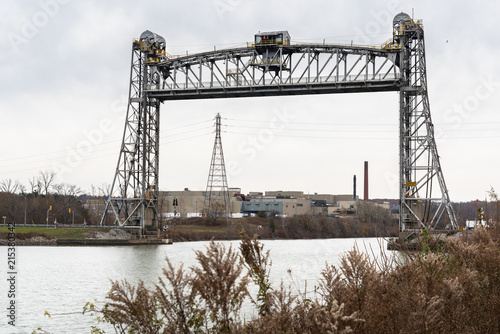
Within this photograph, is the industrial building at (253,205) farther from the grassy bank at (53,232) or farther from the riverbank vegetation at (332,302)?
the riverbank vegetation at (332,302)

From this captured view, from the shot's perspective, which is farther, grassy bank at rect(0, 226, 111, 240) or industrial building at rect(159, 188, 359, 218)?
industrial building at rect(159, 188, 359, 218)

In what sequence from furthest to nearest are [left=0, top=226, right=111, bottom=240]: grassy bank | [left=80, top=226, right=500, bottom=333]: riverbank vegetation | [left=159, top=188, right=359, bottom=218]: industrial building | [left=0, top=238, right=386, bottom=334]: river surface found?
[left=159, top=188, right=359, bottom=218]: industrial building, [left=0, top=226, right=111, bottom=240]: grassy bank, [left=0, top=238, right=386, bottom=334]: river surface, [left=80, top=226, right=500, bottom=333]: riverbank vegetation

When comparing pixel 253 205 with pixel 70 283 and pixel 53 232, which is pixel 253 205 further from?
pixel 70 283

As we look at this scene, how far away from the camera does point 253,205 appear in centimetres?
12756

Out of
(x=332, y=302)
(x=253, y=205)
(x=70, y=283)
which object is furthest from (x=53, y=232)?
(x=253, y=205)

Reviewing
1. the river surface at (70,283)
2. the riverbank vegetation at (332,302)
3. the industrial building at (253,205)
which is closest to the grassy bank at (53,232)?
the river surface at (70,283)

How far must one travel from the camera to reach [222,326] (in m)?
6.08

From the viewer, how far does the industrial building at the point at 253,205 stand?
122 metres

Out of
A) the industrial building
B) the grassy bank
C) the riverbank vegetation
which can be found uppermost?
the industrial building

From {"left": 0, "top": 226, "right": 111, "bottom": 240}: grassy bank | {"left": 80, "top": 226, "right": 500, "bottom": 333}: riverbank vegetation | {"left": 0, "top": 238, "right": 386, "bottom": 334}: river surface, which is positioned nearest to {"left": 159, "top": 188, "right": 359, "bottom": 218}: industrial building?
{"left": 0, "top": 226, "right": 111, "bottom": 240}: grassy bank

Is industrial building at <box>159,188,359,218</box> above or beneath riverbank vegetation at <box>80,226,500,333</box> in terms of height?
above

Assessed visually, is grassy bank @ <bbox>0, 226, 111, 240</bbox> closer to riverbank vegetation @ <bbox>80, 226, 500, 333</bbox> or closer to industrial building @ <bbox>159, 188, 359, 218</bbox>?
industrial building @ <bbox>159, 188, 359, 218</bbox>

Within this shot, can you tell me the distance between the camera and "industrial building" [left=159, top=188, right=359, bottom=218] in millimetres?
121875

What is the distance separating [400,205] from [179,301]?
50327 mm
